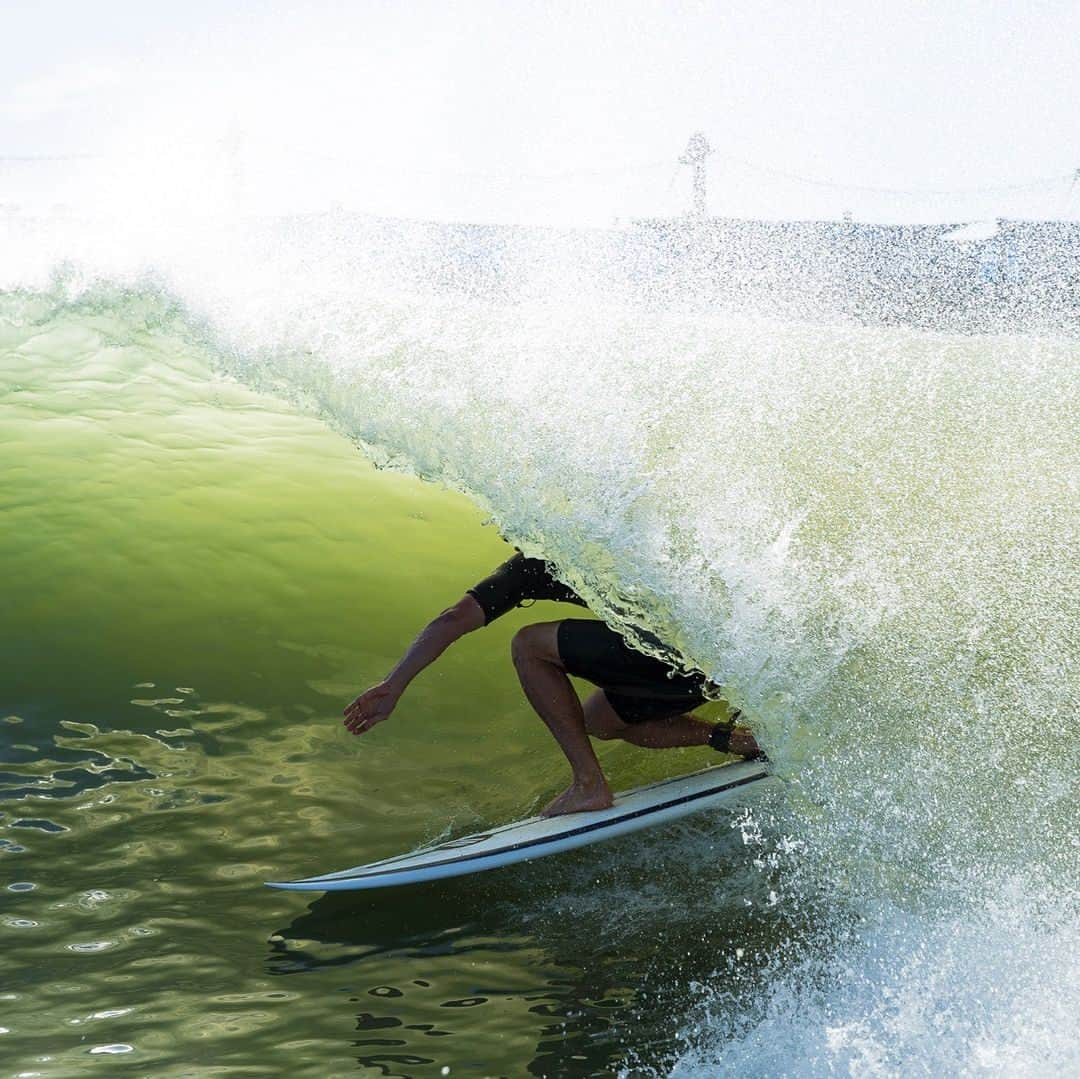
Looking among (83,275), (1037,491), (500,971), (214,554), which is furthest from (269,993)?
(214,554)

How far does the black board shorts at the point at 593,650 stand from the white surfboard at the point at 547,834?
1.08 ft

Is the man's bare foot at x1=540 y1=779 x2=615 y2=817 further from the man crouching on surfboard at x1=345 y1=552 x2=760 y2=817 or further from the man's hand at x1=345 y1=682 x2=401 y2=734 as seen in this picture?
the man's hand at x1=345 y1=682 x2=401 y2=734

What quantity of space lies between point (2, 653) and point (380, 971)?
12.3 feet

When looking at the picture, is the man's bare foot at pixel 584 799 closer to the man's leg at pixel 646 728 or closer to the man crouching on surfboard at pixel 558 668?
the man crouching on surfboard at pixel 558 668

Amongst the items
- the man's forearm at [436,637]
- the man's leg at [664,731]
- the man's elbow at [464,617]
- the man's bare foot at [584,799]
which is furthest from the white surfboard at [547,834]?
the man's elbow at [464,617]

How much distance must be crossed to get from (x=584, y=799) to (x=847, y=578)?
1213 millimetres

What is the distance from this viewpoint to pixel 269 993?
3.64 m

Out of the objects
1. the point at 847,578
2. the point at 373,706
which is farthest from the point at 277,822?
the point at 847,578

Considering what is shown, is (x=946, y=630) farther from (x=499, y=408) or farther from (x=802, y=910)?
(x=499, y=408)

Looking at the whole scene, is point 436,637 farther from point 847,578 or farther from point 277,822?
point 847,578

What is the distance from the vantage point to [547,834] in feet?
13.9

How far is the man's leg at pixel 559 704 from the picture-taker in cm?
437

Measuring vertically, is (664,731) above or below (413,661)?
below

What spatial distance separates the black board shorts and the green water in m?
0.63
